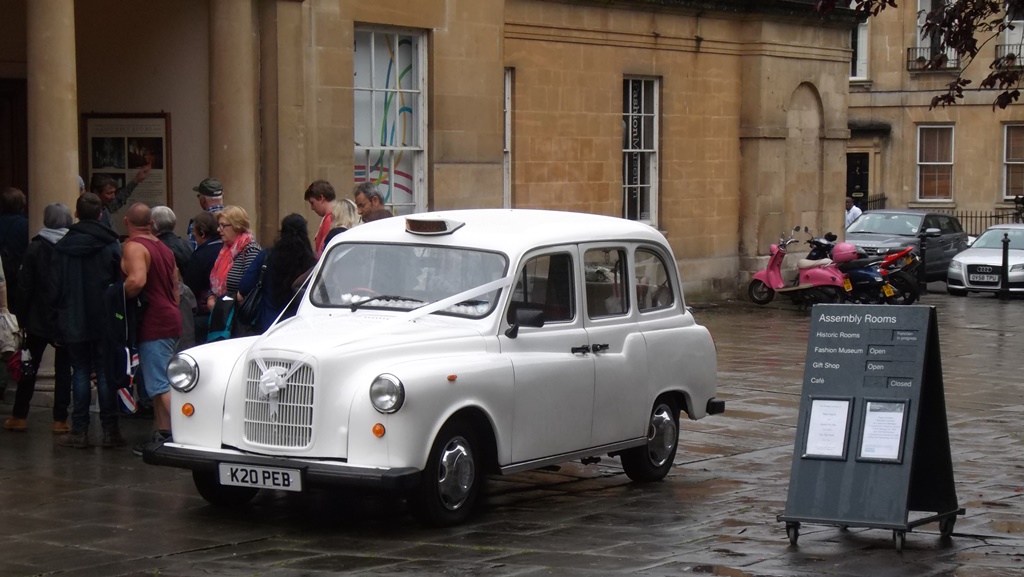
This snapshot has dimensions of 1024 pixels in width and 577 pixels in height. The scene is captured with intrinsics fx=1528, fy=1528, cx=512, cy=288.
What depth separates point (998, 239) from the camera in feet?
97.5

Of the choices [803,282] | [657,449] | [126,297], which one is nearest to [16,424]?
[126,297]

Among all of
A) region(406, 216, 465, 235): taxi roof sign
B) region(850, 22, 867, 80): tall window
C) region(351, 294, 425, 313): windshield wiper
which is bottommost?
region(351, 294, 425, 313): windshield wiper

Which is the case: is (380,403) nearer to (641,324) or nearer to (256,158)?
(641,324)

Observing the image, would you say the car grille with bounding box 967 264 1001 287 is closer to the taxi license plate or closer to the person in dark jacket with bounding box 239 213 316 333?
the person in dark jacket with bounding box 239 213 316 333

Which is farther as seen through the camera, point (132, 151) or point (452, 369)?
point (132, 151)

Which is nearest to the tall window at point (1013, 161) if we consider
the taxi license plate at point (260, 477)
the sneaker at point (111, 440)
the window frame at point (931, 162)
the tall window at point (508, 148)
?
the window frame at point (931, 162)

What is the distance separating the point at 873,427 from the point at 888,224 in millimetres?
24244

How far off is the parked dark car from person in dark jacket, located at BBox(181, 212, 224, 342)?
66.4 ft

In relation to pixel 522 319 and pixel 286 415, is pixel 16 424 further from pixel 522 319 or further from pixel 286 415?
pixel 522 319

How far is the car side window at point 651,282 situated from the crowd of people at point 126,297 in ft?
7.79

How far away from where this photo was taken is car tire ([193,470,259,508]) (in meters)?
8.98

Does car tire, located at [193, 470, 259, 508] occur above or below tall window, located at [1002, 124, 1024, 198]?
below

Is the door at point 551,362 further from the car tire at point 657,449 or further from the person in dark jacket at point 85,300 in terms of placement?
the person in dark jacket at point 85,300

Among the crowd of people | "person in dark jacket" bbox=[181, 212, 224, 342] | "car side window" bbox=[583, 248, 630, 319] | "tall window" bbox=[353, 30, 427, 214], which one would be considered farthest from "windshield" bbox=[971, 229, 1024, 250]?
"car side window" bbox=[583, 248, 630, 319]
